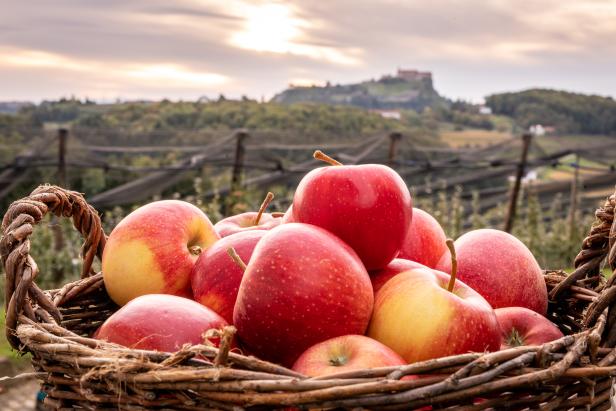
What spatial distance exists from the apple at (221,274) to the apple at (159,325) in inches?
4.3

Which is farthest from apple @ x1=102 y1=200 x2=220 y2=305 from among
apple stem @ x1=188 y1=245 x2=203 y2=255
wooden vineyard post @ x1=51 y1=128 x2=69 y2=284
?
wooden vineyard post @ x1=51 y1=128 x2=69 y2=284

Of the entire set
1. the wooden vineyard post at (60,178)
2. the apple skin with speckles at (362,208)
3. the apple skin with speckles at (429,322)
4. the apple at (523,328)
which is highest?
the apple skin with speckles at (362,208)

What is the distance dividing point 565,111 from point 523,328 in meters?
14.4

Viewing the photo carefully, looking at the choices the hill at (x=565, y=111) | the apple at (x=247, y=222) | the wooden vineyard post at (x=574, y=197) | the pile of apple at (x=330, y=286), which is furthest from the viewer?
the hill at (x=565, y=111)

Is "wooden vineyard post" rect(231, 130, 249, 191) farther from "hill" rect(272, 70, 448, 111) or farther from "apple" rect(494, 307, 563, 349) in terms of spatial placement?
"hill" rect(272, 70, 448, 111)

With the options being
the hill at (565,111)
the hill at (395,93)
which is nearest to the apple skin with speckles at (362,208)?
the hill at (565,111)

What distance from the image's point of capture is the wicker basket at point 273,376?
1012 millimetres

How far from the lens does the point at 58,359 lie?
3.89 feet

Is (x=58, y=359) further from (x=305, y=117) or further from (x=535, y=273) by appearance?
(x=305, y=117)

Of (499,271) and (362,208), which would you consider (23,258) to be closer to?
(362,208)

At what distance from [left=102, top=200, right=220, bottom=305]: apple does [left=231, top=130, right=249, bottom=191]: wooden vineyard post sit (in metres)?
5.30

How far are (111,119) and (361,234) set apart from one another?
15.0 meters

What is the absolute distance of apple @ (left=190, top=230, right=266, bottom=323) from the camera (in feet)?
4.85

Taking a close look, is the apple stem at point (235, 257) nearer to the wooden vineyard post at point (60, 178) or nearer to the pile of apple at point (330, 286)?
the pile of apple at point (330, 286)
